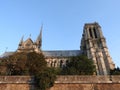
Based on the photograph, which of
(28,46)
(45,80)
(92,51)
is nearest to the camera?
(45,80)

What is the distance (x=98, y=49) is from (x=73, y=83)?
25.1m

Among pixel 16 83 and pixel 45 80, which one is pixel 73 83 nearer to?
pixel 45 80

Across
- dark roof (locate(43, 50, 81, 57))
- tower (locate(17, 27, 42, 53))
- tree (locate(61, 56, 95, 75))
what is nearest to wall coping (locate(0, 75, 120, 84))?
tree (locate(61, 56, 95, 75))

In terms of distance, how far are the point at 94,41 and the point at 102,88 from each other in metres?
27.9

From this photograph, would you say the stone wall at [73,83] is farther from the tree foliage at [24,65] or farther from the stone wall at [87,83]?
the tree foliage at [24,65]

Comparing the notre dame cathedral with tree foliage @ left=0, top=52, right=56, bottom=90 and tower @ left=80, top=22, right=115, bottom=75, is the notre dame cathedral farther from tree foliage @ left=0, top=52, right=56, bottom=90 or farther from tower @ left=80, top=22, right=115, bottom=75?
tree foliage @ left=0, top=52, right=56, bottom=90

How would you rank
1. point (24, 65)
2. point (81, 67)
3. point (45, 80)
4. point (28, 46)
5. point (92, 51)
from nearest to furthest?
point (45, 80), point (24, 65), point (81, 67), point (92, 51), point (28, 46)

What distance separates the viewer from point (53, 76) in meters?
17.7

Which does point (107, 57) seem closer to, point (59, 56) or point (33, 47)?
point (59, 56)

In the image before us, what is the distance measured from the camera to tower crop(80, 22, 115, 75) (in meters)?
35.9

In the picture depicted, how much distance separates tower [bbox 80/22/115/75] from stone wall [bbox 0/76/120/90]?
17.4m

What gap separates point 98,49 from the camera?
40469mm

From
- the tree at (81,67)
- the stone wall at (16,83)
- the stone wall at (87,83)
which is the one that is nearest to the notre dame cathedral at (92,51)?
the tree at (81,67)

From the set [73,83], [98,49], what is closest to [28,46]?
[98,49]
